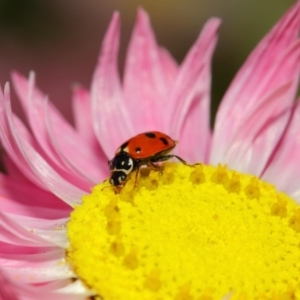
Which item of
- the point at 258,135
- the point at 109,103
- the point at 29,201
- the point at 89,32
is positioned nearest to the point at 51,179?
the point at 29,201

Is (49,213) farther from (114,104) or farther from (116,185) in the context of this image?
(114,104)

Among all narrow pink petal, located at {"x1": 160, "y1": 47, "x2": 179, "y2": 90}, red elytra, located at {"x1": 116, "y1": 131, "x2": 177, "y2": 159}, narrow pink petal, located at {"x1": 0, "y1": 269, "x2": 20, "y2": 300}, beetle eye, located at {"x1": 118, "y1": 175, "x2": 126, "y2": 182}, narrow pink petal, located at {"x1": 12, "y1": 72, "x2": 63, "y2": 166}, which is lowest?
narrow pink petal, located at {"x1": 0, "y1": 269, "x2": 20, "y2": 300}

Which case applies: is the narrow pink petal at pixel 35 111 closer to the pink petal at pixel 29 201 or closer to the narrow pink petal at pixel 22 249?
the pink petal at pixel 29 201

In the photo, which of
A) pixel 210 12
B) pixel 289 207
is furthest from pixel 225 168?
pixel 210 12

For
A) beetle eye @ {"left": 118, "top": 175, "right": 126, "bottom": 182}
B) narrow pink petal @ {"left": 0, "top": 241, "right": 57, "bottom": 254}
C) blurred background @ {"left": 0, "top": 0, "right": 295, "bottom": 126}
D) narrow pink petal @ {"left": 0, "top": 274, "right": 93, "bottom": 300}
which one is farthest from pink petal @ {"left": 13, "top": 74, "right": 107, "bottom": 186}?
blurred background @ {"left": 0, "top": 0, "right": 295, "bottom": 126}

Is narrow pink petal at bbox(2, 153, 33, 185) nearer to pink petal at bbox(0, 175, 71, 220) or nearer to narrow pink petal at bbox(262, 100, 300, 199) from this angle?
pink petal at bbox(0, 175, 71, 220)

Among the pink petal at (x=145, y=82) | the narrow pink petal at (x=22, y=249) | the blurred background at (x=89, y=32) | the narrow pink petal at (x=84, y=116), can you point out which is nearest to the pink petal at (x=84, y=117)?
the narrow pink petal at (x=84, y=116)
